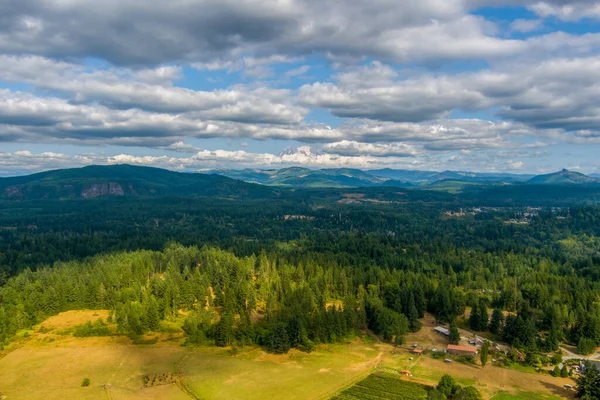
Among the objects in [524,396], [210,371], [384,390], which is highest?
[524,396]

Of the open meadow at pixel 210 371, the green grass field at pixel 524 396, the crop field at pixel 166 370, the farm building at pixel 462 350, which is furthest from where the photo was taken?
the farm building at pixel 462 350

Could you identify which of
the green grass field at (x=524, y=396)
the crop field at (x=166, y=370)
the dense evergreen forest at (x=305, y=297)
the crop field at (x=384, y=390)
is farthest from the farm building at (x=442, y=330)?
the crop field at (x=384, y=390)

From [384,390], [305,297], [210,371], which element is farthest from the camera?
[305,297]

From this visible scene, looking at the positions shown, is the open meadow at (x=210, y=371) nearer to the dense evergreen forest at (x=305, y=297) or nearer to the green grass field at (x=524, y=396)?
the green grass field at (x=524, y=396)

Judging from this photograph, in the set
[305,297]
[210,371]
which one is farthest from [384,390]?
[305,297]

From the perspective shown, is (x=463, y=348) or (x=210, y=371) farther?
(x=463, y=348)

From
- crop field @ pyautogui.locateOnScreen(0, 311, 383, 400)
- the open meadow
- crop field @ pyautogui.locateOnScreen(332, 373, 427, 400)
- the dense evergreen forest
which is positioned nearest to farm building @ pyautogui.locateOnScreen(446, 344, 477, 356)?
the open meadow

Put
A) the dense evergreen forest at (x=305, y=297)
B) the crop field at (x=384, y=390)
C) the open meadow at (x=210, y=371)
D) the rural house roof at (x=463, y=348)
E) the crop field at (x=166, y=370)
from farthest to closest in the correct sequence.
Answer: the dense evergreen forest at (x=305, y=297)
the rural house roof at (x=463, y=348)
the open meadow at (x=210, y=371)
the crop field at (x=166, y=370)
the crop field at (x=384, y=390)

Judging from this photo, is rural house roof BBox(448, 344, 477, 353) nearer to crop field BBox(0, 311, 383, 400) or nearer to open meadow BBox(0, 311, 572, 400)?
open meadow BBox(0, 311, 572, 400)

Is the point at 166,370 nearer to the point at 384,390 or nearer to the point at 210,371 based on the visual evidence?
the point at 210,371
